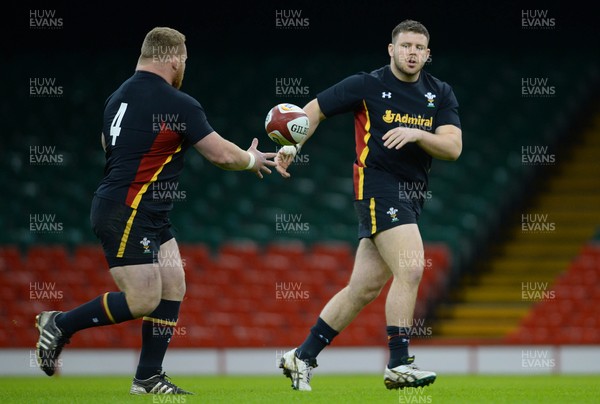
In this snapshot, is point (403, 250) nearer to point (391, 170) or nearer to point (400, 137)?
point (391, 170)

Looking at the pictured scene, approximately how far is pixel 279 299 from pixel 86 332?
7.84 ft

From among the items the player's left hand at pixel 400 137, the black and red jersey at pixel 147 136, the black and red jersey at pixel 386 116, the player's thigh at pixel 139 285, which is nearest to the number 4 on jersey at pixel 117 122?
the black and red jersey at pixel 147 136

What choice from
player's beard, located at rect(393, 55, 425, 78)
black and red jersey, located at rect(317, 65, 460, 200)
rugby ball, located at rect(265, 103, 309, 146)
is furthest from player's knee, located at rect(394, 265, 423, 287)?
player's beard, located at rect(393, 55, 425, 78)

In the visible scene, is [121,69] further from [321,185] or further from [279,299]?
[279,299]

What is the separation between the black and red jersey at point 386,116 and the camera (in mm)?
6625

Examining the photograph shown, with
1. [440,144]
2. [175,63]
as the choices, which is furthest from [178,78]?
[440,144]

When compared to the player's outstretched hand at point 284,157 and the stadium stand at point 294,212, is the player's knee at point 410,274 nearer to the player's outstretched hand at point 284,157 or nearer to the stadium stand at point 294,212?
the player's outstretched hand at point 284,157

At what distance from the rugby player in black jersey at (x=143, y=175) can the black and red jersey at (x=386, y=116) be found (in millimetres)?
759

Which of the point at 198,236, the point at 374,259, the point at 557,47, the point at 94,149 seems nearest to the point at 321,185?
the point at 198,236

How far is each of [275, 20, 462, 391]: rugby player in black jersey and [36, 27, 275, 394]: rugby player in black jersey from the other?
715 millimetres

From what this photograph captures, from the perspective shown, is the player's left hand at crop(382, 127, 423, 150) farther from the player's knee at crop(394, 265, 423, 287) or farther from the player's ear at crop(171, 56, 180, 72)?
the player's ear at crop(171, 56, 180, 72)

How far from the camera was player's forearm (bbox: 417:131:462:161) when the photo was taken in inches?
251

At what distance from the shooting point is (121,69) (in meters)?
18.2

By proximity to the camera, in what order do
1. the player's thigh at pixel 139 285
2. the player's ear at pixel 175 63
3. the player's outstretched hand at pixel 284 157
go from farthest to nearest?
the player's outstretched hand at pixel 284 157 → the player's ear at pixel 175 63 → the player's thigh at pixel 139 285
